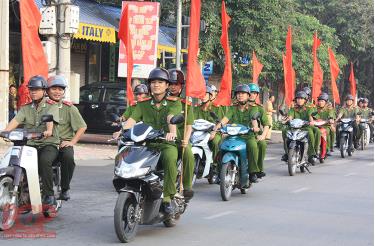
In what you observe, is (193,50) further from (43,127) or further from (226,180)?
(226,180)

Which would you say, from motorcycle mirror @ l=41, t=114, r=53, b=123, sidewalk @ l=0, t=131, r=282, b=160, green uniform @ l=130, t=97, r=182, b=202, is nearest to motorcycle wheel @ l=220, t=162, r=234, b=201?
green uniform @ l=130, t=97, r=182, b=202

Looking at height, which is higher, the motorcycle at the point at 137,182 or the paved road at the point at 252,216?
the motorcycle at the point at 137,182

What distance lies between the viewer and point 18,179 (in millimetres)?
7246

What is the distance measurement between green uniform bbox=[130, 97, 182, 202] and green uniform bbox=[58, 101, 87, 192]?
94cm

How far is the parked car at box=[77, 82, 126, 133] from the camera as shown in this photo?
2075cm

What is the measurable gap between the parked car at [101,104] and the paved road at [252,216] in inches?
275

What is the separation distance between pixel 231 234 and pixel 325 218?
1.77 metres

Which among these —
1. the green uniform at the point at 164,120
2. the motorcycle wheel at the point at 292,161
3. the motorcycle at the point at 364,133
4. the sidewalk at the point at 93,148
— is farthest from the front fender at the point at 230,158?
the motorcycle at the point at 364,133

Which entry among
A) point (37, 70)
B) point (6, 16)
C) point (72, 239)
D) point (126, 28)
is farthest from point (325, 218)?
point (6, 16)

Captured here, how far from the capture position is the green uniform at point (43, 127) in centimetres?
778

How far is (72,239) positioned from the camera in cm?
709

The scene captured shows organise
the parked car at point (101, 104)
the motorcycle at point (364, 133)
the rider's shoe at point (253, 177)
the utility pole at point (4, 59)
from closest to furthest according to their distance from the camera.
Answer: the rider's shoe at point (253, 177) < the utility pole at point (4, 59) < the parked car at point (101, 104) < the motorcycle at point (364, 133)

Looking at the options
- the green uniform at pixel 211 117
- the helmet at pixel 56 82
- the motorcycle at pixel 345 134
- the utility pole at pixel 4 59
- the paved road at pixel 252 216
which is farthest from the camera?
the motorcycle at pixel 345 134

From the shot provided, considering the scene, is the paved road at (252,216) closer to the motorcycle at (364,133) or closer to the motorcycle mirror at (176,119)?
the motorcycle mirror at (176,119)
